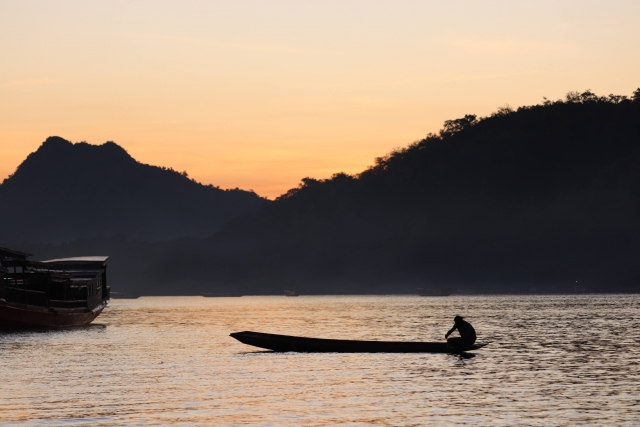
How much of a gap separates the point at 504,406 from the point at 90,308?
A: 74.3m

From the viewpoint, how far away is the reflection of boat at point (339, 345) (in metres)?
55.7

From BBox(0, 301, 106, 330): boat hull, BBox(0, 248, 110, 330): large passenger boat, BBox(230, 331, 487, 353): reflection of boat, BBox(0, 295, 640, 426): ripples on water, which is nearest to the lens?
BBox(0, 295, 640, 426): ripples on water

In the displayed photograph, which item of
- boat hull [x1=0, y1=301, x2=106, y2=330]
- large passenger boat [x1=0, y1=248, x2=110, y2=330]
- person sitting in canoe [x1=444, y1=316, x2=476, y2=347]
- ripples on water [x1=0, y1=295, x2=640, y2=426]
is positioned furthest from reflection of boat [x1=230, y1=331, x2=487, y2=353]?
boat hull [x1=0, y1=301, x2=106, y2=330]

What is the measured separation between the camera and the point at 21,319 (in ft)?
271

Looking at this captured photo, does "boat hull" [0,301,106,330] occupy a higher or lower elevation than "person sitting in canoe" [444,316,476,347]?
higher

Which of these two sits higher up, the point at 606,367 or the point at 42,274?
the point at 42,274

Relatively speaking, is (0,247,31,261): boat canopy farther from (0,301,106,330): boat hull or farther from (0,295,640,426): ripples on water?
(0,295,640,426): ripples on water

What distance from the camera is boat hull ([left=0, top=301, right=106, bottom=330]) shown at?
81000 millimetres

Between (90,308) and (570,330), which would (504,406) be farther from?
(90,308)

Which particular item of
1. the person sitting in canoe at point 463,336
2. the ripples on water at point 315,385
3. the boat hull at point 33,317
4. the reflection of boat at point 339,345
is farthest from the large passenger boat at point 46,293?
the person sitting in canoe at point 463,336

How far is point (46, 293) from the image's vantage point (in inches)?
3410

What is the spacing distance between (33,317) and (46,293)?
9.85ft

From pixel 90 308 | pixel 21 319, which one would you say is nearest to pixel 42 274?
pixel 21 319

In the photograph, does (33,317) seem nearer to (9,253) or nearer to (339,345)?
(9,253)
